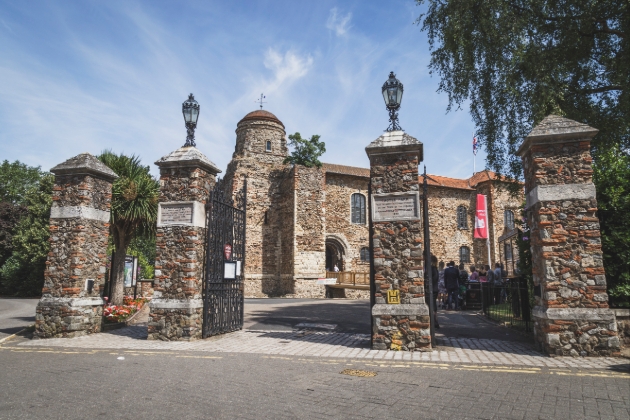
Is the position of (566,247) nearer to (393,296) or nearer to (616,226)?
(616,226)

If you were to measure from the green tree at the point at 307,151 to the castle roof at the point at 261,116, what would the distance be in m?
3.60

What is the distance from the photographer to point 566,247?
7043 millimetres

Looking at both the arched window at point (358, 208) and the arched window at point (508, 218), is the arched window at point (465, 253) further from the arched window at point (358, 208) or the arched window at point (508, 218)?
the arched window at point (358, 208)

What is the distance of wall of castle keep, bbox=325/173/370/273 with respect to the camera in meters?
29.7

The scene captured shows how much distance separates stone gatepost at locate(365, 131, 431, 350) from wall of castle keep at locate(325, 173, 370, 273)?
21469mm

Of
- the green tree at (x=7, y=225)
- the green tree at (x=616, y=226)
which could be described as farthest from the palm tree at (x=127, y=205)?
Result: the green tree at (x=7, y=225)

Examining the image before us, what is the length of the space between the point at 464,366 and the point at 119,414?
4.67m

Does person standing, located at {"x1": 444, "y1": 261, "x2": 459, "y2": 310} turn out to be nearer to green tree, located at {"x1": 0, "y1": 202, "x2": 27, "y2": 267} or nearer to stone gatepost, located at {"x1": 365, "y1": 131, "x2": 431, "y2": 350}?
stone gatepost, located at {"x1": 365, "y1": 131, "x2": 431, "y2": 350}

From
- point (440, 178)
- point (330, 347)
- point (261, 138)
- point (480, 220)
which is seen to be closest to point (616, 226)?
point (330, 347)

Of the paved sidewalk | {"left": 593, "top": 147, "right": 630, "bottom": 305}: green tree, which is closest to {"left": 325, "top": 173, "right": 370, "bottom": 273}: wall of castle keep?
the paved sidewalk

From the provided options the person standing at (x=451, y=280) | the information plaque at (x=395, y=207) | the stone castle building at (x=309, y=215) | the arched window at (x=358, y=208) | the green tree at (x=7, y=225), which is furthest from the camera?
the arched window at (x=358, y=208)

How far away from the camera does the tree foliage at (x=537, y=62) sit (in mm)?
10344

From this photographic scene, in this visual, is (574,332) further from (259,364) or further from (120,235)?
(120,235)

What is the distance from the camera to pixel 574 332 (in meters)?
6.77
